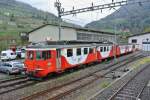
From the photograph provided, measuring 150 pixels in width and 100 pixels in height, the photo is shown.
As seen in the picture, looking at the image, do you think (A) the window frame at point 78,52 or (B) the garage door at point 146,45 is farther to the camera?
(B) the garage door at point 146,45

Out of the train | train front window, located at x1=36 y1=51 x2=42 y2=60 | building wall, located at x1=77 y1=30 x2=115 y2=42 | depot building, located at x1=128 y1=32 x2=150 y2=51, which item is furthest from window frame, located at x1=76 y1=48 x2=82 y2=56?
depot building, located at x1=128 y1=32 x2=150 y2=51

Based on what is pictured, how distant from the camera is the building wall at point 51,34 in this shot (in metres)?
53.0

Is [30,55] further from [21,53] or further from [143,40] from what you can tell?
[143,40]

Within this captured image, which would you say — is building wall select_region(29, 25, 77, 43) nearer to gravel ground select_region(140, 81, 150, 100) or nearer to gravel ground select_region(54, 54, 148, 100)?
gravel ground select_region(54, 54, 148, 100)

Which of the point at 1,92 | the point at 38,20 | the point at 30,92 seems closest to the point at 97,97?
the point at 30,92

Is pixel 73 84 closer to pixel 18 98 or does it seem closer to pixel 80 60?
pixel 18 98

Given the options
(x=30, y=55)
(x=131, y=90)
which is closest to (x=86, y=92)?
(x=131, y=90)

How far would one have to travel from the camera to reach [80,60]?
3047 centimetres

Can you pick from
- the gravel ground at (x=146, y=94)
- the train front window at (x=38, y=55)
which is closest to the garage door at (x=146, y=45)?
the train front window at (x=38, y=55)

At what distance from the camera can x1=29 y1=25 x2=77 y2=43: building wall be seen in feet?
174

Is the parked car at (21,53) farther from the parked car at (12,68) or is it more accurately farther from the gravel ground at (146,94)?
the gravel ground at (146,94)

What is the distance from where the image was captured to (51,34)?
5809 cm

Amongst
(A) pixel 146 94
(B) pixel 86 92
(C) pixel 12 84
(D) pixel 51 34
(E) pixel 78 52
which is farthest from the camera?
(D) pixel 51 34

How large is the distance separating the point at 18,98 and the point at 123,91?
729cm
